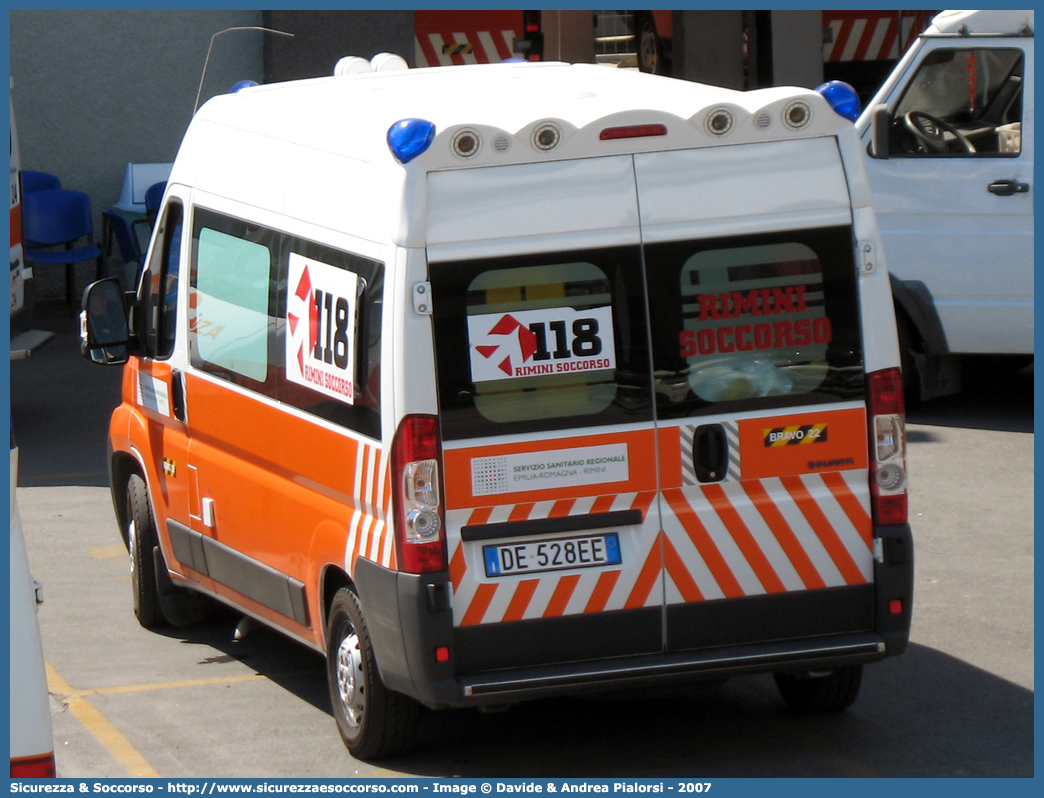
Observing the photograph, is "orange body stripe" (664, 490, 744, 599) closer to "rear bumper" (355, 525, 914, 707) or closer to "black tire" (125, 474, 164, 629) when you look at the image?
"rear bumper" (355, 525, 914, 707)

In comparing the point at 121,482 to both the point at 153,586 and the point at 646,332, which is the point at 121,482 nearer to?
the point at 153,586

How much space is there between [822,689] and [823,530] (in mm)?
871

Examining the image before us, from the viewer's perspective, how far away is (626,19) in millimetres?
21141

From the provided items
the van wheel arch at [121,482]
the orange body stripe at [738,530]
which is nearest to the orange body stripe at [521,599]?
the orange body stripe at [738,530]

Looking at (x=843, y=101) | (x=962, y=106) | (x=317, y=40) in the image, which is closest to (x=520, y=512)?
(x=843, y=101)

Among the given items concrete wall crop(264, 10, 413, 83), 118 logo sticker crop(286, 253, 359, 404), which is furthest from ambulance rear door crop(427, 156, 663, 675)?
concrete wall crop(264, 10, 413, 83)

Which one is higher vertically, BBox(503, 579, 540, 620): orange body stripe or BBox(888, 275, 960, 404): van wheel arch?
BBox(503, 579, 540, 620): orange body stripe

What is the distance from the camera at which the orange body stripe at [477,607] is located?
545 centimetres

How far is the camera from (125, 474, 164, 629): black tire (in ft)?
25.6

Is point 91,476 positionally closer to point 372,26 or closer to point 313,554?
point 313,554

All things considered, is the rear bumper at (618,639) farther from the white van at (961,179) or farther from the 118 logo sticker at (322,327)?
the white van at (961,179)

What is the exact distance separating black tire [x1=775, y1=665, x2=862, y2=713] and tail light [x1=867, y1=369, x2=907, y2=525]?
0.72 metres

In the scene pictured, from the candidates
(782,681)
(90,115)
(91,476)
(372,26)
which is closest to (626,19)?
(372,26)
